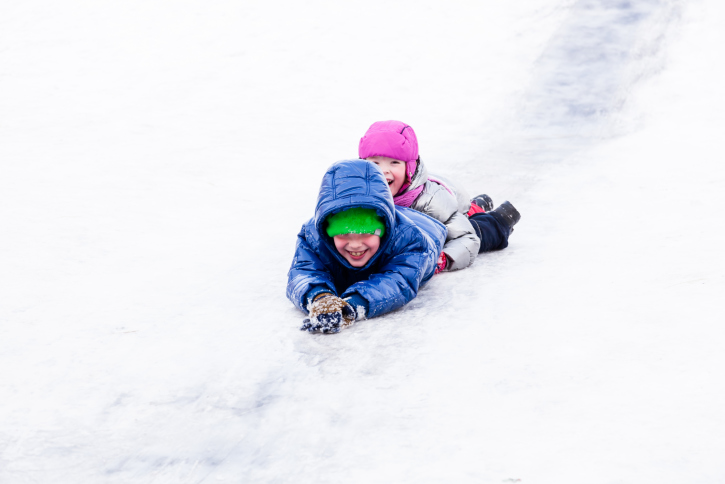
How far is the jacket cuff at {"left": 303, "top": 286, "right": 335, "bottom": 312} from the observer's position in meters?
2.92

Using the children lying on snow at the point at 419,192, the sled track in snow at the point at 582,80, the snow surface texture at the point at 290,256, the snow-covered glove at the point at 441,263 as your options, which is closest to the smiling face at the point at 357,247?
the snow surface texture at the point at 290,256

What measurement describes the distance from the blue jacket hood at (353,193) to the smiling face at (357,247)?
47mm

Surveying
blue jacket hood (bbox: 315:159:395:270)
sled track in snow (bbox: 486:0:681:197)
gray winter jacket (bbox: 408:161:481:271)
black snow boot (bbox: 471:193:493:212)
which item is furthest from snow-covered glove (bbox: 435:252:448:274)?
sled track in snow (bbox: 486:0:681:197)

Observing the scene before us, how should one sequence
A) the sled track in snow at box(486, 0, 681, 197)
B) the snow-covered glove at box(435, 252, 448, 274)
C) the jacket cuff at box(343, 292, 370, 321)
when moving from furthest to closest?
the sled track in snow at box(486, 0, 681, 197), the snow-covered glove at box(435, 252, 448, 274), the jacket cuff at box(343, 292, 370, 321)

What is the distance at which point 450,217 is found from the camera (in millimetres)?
3906

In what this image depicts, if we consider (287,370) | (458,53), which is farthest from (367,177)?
(458,53)

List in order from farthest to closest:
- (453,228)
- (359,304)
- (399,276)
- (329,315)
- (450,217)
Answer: (450,217)
(453,228)
(399,276)
(359,304)
(329,315)

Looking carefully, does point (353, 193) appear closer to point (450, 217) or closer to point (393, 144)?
point (393, 144)

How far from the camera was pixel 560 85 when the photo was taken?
8.23 m

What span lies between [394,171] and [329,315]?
4.09 feet

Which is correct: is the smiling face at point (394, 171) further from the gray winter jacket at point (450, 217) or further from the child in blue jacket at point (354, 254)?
the child in blue jacket at point (354, 254)

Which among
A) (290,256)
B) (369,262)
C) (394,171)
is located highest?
(394,171)

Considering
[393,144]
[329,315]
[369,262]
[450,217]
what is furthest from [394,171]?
[329,315]

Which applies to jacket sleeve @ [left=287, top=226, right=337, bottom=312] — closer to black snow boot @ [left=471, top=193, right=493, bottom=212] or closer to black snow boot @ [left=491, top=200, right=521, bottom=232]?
black snow boot @ [left=491, top=200, right=521, bottom=232]
